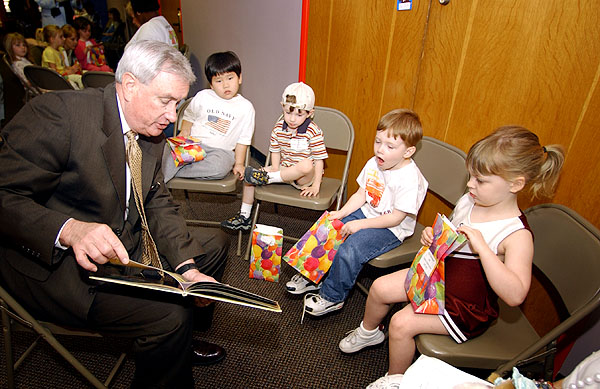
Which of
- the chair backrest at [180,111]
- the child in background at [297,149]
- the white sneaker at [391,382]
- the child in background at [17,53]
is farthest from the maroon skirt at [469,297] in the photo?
the child in background at [17,53]

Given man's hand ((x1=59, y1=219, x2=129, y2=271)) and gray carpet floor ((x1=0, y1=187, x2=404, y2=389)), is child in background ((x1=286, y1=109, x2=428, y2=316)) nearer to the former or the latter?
gray carpet floor ((x1=0, y1=187, x2=404, y2=389))

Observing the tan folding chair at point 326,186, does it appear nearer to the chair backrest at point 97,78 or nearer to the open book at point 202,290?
the open book at point 202,290

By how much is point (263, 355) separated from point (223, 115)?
1765mm

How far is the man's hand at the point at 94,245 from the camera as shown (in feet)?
3.75

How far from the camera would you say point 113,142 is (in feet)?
4.33

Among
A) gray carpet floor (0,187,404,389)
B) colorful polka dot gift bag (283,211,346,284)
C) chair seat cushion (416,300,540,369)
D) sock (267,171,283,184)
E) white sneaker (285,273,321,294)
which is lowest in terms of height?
gray carpet floor (0,187,404,389)

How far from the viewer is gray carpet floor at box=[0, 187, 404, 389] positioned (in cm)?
173

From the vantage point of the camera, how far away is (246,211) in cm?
286

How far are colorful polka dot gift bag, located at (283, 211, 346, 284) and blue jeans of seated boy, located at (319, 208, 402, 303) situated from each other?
6 centimetres

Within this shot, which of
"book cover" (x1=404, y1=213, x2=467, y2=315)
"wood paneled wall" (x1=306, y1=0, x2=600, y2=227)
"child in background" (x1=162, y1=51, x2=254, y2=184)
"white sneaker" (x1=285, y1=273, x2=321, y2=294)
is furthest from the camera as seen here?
"child in background" (x1=162, y1=51, x2=254, y2=184)

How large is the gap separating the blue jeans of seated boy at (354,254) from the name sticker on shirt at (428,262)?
392mm

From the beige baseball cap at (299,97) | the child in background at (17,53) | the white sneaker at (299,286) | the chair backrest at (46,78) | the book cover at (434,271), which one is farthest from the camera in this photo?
the child in background at (17,53)

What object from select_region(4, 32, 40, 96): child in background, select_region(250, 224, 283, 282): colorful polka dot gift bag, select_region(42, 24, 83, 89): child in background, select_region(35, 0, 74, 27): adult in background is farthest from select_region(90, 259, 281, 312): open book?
select_region(35, 0, 74, 27): adult in background

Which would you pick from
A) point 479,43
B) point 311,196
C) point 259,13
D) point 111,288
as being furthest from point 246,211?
point 259,13
